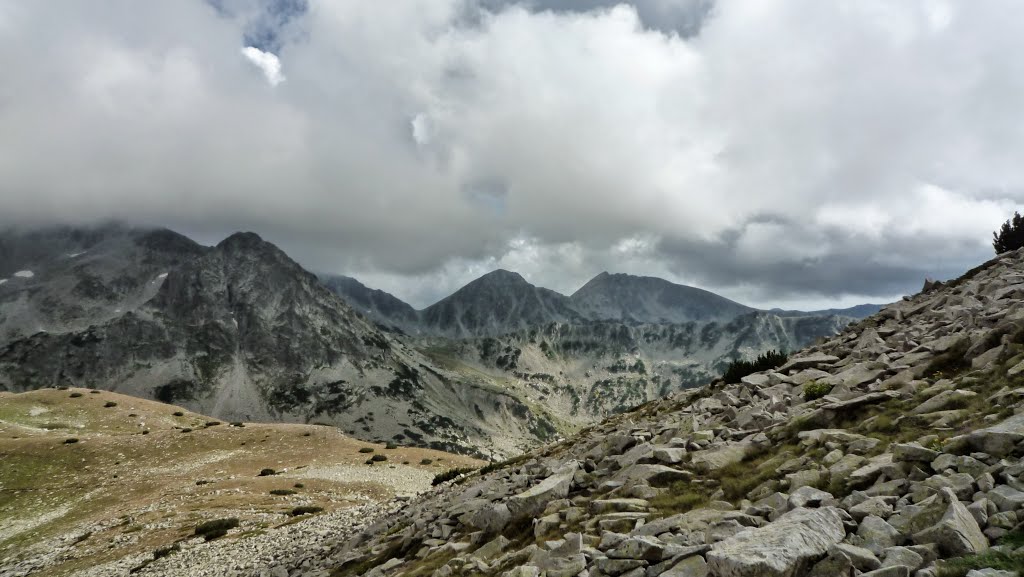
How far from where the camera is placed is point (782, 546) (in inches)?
306

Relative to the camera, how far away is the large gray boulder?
7.42 metres

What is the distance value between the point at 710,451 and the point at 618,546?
6596mm

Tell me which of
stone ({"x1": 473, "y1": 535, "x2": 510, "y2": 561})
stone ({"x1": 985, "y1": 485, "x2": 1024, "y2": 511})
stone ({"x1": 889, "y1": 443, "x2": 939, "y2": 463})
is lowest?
stone ({"x1": 473, "y1": 535, "x2": 510, "y2": 561})

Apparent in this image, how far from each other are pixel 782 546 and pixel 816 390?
12.8 metres

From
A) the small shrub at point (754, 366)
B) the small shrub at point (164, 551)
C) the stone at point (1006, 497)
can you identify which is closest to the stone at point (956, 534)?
the stone at point (1006, 497)

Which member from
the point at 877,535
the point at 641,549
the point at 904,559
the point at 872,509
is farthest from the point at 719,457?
the point at 904,559

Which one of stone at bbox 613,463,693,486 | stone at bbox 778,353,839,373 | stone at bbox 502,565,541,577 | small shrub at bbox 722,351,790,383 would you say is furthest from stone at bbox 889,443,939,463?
small shrub at bbox 722,351,790,383

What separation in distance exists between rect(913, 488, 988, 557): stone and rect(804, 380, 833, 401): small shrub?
1137 centimetres

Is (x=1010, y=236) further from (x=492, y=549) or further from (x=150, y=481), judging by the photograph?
(x=150, y=481)

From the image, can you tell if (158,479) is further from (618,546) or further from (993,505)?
(993,505)

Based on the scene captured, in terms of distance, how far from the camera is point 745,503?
1135 centimetres

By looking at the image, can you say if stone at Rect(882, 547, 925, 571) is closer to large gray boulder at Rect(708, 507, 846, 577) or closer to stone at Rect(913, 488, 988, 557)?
stone at Rect(913, 488, 988, 557)

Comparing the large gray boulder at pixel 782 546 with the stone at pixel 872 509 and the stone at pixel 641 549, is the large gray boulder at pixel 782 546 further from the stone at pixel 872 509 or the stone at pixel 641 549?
the stone at pixel 641 549

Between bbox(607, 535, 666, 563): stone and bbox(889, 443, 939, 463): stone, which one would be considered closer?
bbox(607, 535, 666, 563): stone
